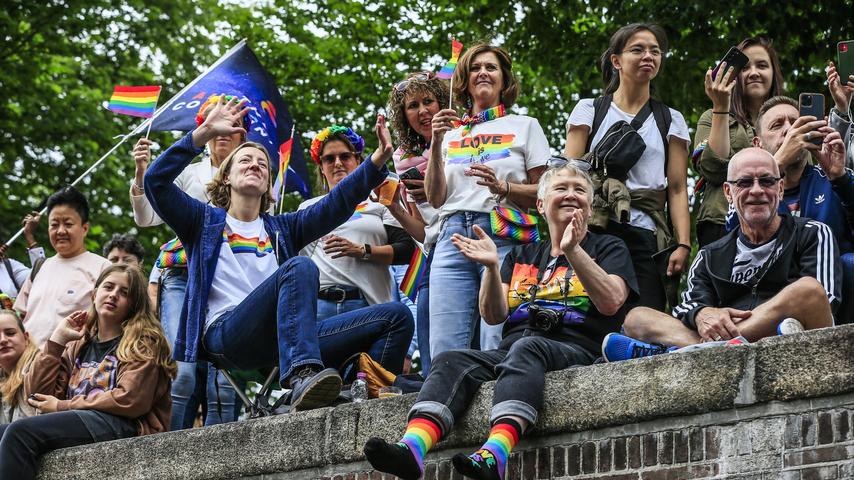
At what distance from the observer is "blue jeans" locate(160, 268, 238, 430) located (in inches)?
325

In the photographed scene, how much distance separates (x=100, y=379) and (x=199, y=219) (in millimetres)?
1118

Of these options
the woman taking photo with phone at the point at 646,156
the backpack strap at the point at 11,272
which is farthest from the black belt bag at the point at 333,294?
the backpack strap at the point at 11,272

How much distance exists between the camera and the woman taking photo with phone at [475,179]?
7492mm

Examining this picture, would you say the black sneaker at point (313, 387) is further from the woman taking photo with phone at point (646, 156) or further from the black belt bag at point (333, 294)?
the woman taking photo with phone at point (646, 156)

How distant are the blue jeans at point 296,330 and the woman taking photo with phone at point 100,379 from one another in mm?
554

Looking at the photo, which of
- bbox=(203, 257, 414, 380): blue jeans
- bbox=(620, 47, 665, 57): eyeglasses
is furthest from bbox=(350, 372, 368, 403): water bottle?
bbox=(620, 47, 665, 57): eyeglasses

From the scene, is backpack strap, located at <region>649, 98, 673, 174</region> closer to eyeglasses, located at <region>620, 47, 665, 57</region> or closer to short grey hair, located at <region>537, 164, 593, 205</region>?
eyeglasses, located at <region>620, 47, 665, 57</region>

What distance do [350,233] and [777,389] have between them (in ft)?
12.2

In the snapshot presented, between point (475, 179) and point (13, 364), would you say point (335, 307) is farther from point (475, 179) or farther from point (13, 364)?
point (13, 364)

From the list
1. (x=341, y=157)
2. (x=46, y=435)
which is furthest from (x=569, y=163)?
(x=46, y=435)

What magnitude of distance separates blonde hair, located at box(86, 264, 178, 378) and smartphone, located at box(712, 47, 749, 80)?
137 inches

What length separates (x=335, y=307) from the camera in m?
8.41

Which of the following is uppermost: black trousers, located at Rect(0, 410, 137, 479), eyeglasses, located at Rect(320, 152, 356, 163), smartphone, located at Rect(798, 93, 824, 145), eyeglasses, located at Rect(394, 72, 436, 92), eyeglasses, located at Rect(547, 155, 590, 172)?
eyeglasses, located at Rect(394, 72, 436, 92)

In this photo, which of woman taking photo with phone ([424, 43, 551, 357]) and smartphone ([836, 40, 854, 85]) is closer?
smartphone ([836, 40, 854, 85])
